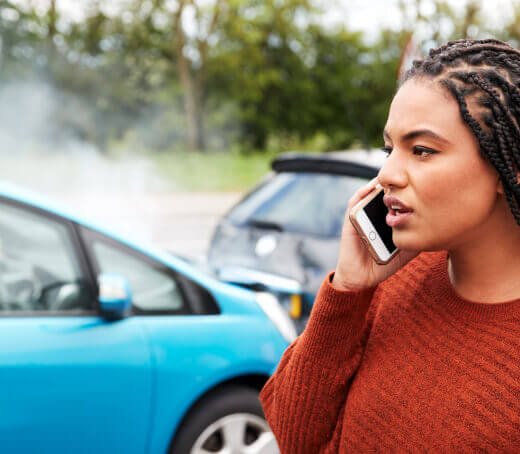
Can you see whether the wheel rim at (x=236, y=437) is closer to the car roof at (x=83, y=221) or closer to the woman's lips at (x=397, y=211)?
the car roof at (x=83, y=221)

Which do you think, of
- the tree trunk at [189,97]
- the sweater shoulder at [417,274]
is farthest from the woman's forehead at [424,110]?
the tree trunk at [189,97]

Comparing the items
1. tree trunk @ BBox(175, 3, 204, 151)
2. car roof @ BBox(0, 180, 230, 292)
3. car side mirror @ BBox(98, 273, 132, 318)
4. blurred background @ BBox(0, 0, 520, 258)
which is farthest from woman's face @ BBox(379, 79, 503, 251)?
tree trunk @ BBox(175, 3, 204, 151)

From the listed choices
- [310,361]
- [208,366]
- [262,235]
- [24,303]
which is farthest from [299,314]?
[310,361]

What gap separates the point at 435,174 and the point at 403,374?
37cm

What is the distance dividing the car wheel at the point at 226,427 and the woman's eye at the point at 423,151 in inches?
72.9

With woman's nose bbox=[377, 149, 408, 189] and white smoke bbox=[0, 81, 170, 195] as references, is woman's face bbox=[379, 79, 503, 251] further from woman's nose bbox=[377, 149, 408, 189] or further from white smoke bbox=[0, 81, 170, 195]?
white smoke bbox=[0, 81, 170, 195]

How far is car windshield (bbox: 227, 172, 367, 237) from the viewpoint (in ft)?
11.8

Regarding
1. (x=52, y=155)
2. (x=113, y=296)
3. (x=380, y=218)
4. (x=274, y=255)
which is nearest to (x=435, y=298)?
(x=380, y=218)

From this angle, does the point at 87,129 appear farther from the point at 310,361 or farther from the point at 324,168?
the point at 310,361

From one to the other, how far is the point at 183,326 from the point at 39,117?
64.6 ft

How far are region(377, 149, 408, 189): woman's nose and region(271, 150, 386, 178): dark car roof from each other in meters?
2.38

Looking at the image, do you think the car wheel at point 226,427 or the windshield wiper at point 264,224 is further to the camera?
the windshield wiper at point 264,224

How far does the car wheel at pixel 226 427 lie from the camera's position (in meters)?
2.53

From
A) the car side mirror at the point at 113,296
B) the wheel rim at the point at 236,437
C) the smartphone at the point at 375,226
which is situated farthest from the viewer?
the wheel rim at the point at 236,437
